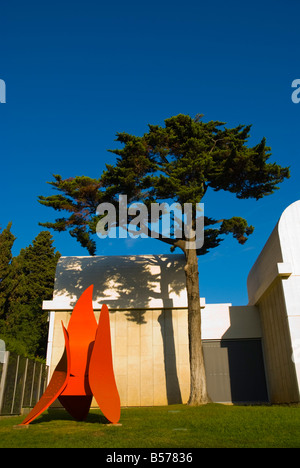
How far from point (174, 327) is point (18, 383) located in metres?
7.06

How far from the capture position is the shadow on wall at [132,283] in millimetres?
16516

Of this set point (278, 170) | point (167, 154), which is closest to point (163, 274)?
point (167, 154)

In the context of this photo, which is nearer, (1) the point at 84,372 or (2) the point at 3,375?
(1) the point at 84,372

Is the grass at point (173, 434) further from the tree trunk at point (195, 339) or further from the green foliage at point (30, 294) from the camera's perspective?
the green foliage at point (30, 294)

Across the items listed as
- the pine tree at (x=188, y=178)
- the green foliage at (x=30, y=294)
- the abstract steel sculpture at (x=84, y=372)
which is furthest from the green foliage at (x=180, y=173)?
the green foliage at (x=30, y=294)

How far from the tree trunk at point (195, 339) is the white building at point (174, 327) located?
8.23 ft

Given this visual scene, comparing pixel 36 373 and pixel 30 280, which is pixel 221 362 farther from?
pixel 30 280

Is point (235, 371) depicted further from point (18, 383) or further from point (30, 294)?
point (30, 294)

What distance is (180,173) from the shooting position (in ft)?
44.6

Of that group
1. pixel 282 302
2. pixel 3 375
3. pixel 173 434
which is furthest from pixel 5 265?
pixel 173 434

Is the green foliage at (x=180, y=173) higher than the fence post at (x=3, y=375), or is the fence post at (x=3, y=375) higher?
the green foliage at (x=180, y=173)

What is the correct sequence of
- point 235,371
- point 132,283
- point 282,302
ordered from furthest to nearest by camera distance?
point 132,283
point 235,371
point 282,302

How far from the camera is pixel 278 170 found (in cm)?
1444

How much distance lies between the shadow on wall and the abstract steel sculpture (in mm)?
7617
